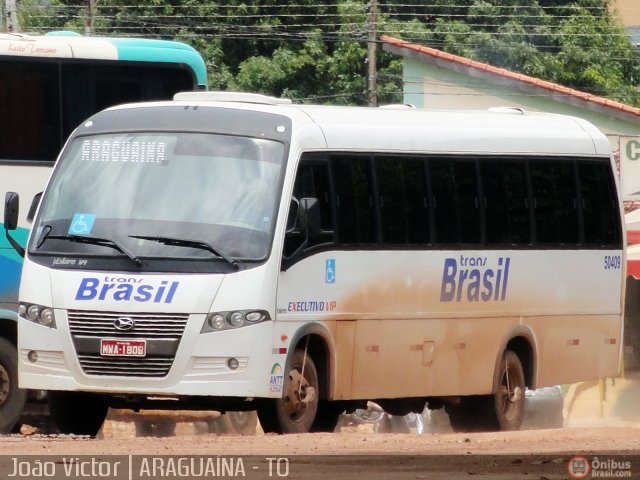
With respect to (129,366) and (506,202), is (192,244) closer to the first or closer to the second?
(129,366)

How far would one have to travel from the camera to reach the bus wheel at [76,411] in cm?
1333

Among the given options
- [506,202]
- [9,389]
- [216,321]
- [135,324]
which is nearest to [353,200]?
[216,321]

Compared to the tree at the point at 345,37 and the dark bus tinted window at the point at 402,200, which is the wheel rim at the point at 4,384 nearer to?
the dark bus tinted window at the point at 402,200

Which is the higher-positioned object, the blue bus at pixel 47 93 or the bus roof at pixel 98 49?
the bus roof at pixel 98 49

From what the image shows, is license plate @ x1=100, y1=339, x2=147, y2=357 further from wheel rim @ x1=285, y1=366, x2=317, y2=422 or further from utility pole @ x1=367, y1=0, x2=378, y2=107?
utility pole @ x1=367, y1=0, x2=378, y2=107

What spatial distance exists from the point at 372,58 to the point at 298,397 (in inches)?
1126

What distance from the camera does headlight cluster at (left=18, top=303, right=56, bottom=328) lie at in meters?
12.6

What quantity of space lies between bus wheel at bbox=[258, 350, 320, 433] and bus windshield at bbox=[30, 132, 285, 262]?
102cm

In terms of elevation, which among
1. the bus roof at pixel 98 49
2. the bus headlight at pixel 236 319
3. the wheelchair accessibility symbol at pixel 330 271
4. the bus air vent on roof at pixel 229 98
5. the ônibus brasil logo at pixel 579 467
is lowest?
the ônibus brasil logo at pixel 579 467

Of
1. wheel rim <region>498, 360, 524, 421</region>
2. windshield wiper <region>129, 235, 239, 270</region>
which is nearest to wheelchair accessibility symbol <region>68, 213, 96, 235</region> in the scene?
windshield wiper <region>129, 235, 239, 270</region>

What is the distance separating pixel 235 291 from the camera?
40.5 feet

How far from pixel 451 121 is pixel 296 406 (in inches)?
136

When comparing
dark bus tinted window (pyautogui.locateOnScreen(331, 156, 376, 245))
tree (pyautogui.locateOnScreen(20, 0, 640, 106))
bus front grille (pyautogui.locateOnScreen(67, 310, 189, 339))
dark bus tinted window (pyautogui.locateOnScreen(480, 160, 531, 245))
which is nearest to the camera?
bus front grille (pyautogui.locateOnScreen(67, 310, 189, 339))

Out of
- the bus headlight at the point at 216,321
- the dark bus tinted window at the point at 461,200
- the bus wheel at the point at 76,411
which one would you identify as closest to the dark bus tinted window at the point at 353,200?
the dark bus tinted window at the point at 461,200
